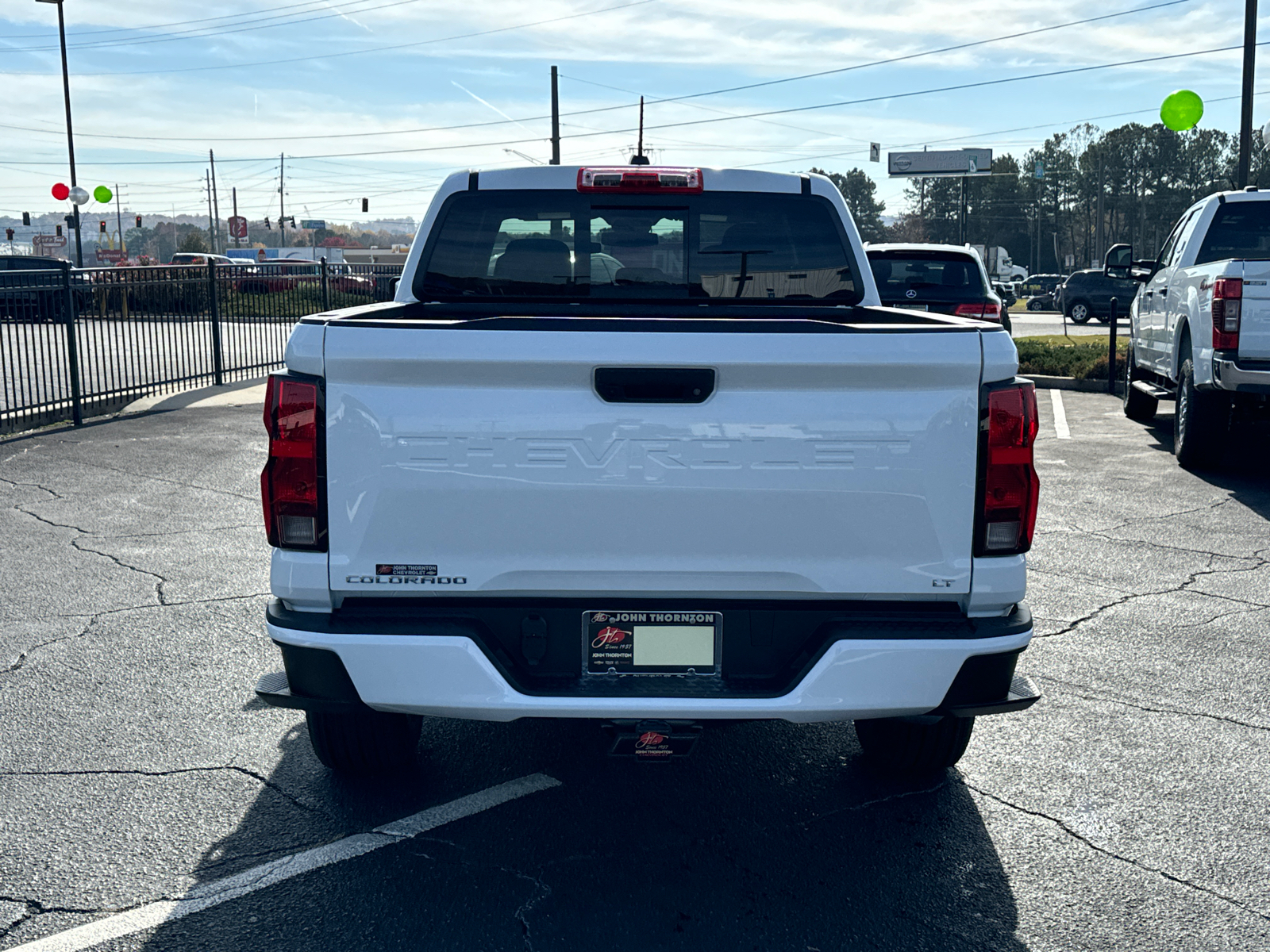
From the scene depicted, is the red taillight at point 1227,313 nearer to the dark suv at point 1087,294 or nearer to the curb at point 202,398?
the curb at point 202,398

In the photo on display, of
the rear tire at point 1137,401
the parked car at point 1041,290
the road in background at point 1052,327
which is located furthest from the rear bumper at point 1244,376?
the parked car at point 1041,290

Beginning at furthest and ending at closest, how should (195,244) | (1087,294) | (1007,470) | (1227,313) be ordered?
(195,244), (1087,294), (1227,313), (1007,470)

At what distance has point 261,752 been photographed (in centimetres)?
445

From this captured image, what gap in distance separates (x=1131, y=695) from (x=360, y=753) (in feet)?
10.5

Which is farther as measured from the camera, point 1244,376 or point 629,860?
point 1244,376

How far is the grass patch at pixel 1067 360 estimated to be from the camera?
1828 cm

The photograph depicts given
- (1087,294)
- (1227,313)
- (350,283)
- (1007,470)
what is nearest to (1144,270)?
(1227,313)

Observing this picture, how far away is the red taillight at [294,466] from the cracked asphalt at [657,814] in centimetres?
103

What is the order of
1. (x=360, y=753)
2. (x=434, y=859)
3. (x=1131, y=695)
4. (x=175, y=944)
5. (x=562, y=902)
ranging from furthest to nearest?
(x=1131, y=695), (x=360, y=753), (x=434, y=859), (x=562, y=902), (x=175, y=944)

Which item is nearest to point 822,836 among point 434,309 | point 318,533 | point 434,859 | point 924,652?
point 924,652

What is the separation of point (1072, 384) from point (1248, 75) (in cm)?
1089

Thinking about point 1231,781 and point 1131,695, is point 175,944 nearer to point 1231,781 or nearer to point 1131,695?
point 1231,781

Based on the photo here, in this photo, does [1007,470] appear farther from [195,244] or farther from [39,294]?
[195,244]

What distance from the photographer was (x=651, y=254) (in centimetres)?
475
